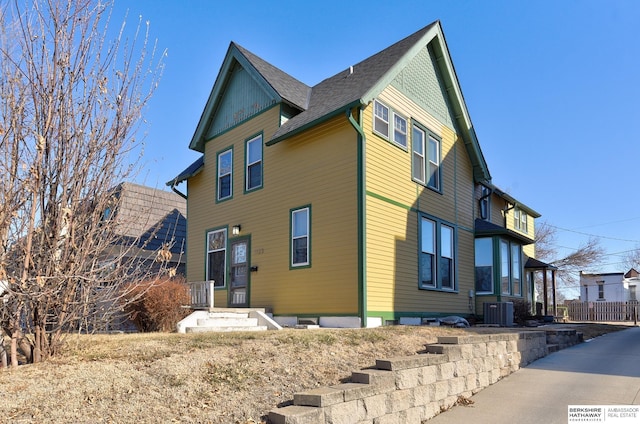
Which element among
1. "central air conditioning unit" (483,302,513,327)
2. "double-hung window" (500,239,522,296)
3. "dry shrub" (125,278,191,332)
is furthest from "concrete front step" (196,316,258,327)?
"double-hung window" (500,239,522,296)

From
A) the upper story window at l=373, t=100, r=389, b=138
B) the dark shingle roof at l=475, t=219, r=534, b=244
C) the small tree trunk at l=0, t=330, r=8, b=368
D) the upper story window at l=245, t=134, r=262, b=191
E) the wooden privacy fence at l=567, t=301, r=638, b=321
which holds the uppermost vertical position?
the upper story window at l=373, t=100, r=389, b=138

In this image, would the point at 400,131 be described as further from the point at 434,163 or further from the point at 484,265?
the point at 484,265

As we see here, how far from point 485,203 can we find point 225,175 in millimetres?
9321

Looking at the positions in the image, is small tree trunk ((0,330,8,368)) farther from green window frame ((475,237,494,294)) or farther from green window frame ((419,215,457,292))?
green window frame ((475,237,494,294))

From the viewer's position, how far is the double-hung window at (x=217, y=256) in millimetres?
14773

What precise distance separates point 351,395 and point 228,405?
117 cm

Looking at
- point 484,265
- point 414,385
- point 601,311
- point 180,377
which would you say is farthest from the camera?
point 601,311

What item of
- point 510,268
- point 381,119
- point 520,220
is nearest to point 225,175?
point 381,119

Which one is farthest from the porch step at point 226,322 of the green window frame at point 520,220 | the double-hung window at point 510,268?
A: the green window frame at point 520,220

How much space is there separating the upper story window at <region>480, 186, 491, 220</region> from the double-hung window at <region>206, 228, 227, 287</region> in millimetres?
8869

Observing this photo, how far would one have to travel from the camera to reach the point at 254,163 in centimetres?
1419

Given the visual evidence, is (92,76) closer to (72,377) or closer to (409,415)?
(72,377)

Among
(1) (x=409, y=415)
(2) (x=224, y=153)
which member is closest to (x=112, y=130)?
(1) (x=409, y=415)

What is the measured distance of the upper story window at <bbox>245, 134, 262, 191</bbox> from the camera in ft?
45.9
